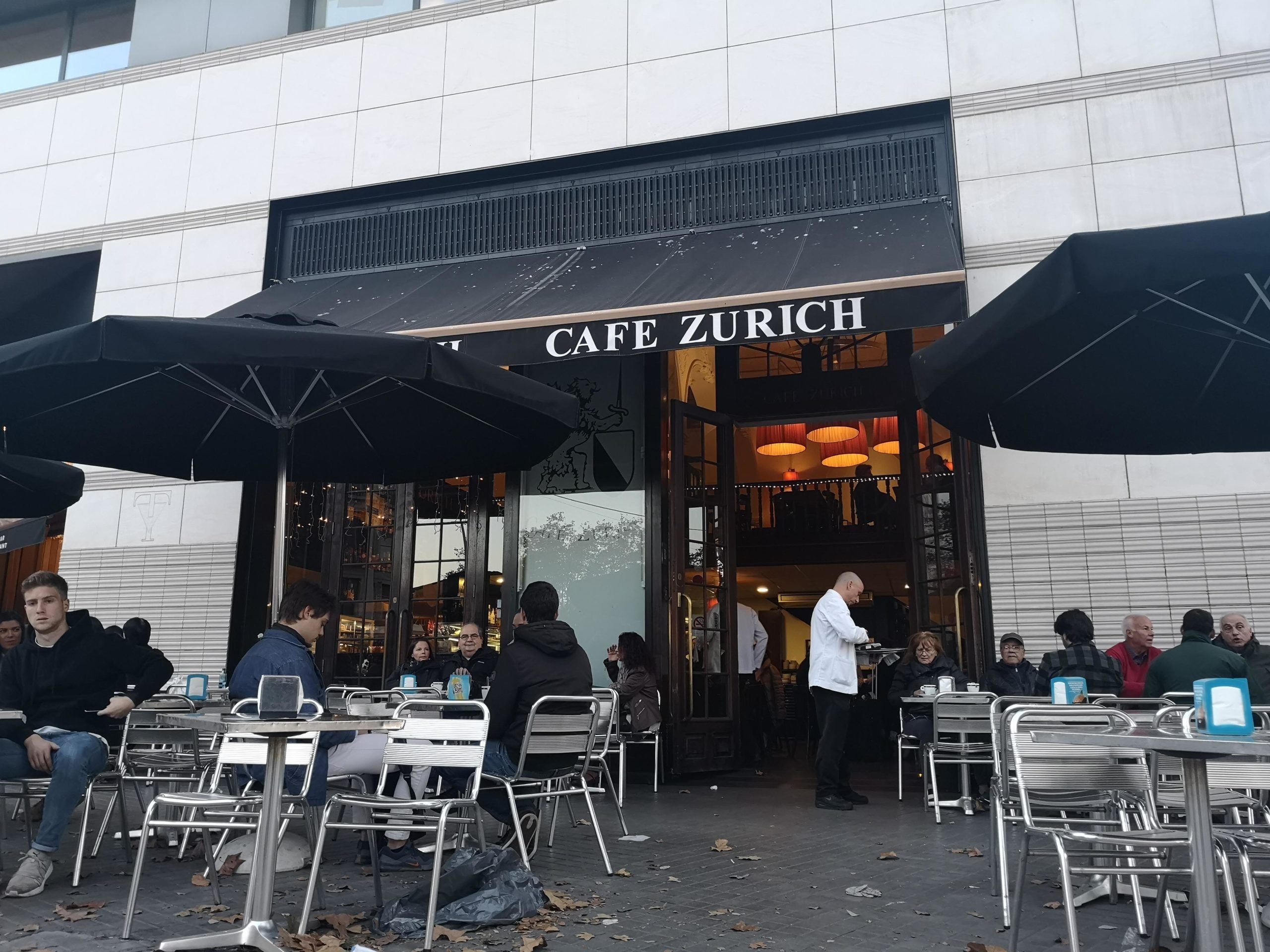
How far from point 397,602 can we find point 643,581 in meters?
2.53

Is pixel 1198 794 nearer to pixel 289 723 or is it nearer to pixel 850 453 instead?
pixel 289 723

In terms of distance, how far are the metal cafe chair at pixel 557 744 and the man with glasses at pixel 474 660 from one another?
9.82 feet

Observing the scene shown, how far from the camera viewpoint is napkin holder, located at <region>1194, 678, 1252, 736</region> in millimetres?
3070

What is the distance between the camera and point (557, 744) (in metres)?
4.84

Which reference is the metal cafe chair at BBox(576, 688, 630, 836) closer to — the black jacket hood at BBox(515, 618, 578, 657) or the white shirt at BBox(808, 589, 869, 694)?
the black jacket hood at BBox(515, 618, 578, 657)

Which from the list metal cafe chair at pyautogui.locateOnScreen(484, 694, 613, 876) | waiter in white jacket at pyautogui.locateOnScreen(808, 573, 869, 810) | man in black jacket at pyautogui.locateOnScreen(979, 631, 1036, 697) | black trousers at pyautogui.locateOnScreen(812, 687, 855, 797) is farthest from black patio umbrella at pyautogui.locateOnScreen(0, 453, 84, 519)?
man in black jacket at pyautogui.locateOnScreen(979, 631, 1036, 697)

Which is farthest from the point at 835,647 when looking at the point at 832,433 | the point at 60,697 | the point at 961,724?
the point at 832,433

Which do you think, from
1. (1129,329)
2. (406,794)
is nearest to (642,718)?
(406,794)

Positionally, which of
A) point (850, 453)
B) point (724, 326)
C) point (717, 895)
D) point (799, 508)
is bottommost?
point (717, 895)

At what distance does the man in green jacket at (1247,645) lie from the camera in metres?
6.55

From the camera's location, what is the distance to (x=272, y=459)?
24.1 ft

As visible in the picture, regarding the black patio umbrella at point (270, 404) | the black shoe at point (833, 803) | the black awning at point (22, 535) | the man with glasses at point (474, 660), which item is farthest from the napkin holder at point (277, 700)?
the black awning at point (22, 535)

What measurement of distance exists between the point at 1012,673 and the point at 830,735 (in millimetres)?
1366

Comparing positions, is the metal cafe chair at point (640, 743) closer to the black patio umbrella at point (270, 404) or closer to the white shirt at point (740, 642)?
the white shirt at point (740, 642)
